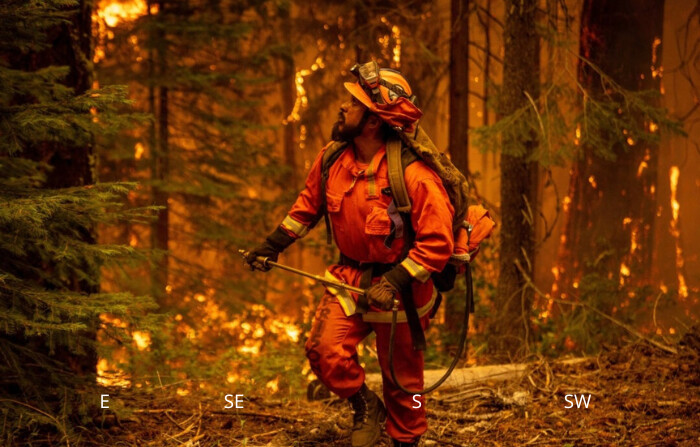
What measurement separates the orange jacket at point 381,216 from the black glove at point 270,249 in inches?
16.5

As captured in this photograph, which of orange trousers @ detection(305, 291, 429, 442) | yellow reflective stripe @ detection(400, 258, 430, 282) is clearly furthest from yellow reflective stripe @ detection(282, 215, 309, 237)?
yellow reflective stripe @ detection(400, 258, 430, 282)

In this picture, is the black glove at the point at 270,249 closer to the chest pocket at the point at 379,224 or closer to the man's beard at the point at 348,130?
the chest pocket at the point at 379,224

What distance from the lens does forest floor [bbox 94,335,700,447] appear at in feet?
17.0

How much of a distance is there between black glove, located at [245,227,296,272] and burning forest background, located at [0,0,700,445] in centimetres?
90

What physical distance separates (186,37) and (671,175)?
26.5 feet

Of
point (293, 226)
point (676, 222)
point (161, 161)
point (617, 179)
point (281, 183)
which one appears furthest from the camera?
point (281, 183)

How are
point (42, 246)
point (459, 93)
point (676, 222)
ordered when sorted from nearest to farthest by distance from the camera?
point (42, 246)
point (676, 222)
point (459, 93)

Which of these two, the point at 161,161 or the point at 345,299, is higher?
the point at 161,161

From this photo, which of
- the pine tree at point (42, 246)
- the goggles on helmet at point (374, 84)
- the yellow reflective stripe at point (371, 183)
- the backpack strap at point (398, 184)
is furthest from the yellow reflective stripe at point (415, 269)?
the pine tree at point (42, 246)

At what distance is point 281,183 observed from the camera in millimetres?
14516

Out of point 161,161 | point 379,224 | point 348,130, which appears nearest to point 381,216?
point 379,224

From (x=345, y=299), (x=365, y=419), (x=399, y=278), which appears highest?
(x=399, y=278)

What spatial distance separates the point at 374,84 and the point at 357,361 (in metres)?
1.82

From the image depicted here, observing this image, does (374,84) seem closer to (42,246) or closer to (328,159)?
(328,159)
